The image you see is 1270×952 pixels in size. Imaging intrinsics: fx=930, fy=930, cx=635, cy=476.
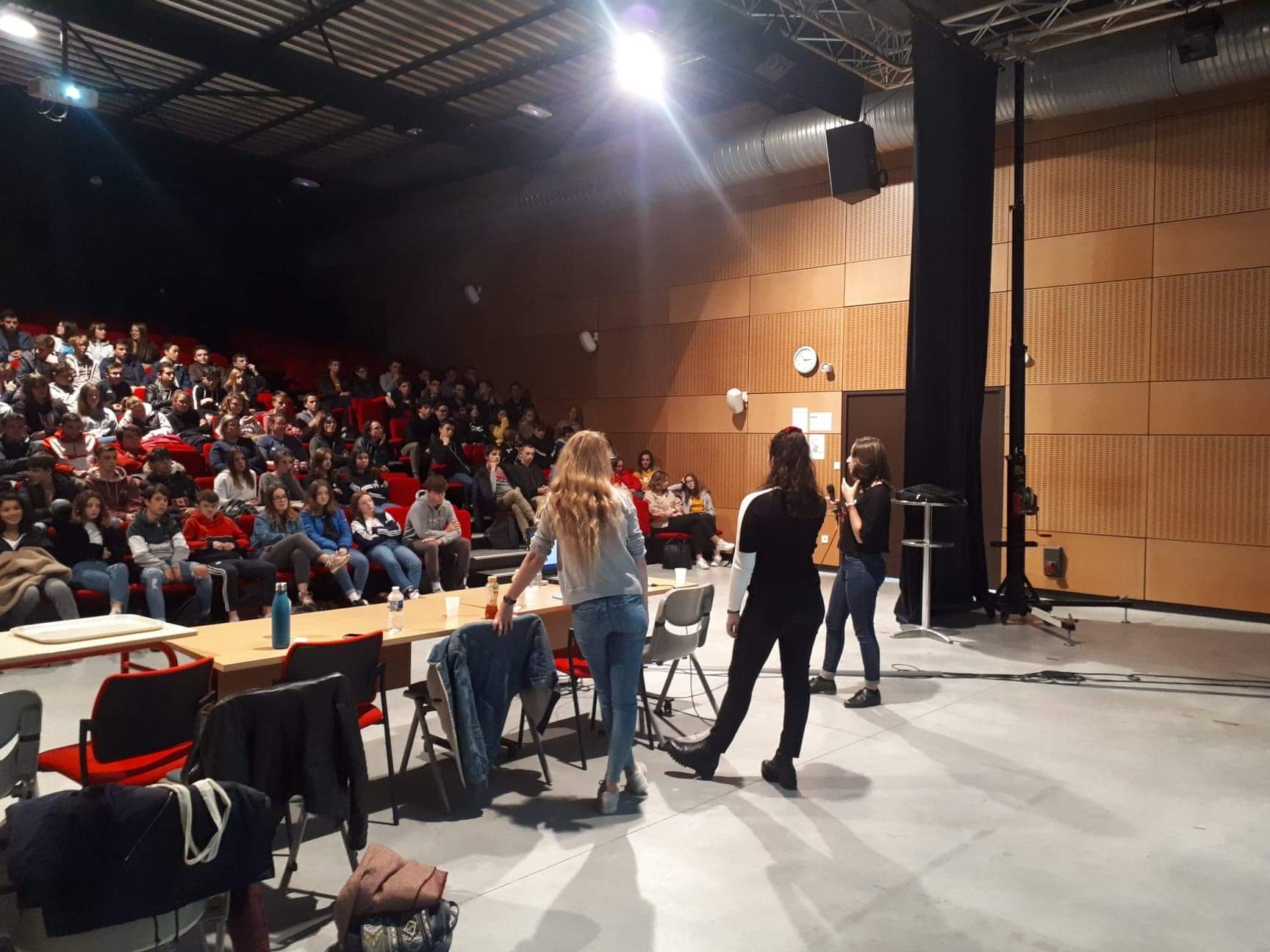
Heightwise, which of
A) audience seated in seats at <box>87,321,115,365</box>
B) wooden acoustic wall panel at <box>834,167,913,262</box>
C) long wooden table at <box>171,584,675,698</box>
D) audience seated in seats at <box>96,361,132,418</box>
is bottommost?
long wooden table at <box>171,584,675,698</box>

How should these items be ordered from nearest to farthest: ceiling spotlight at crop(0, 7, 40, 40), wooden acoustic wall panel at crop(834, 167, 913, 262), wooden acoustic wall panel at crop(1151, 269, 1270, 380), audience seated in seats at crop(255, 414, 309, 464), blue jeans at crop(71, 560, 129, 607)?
blue jeans at crop(71, 560, 129, 607), ceiling spotlight at crop(0, 7, 40, 40), wooden acoustic wall panel at crop(1151, 269, 1270, 380), audience seated in seats at crop(255, 414, 309, 464), wooden acoustic wall panel at crop(834, 167, 913, 262)

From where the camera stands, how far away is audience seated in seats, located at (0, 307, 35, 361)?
9.64m

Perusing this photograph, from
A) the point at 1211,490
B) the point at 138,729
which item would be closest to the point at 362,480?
the point at 138,729

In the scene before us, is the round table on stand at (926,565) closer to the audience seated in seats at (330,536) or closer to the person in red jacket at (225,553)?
the audience seated in seats at (330,536)

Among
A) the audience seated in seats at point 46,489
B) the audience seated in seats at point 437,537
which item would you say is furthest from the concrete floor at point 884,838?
the audience seated in seats at point 437,537

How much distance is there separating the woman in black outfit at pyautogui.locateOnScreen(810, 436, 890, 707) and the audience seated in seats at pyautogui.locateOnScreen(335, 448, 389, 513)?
475 cm

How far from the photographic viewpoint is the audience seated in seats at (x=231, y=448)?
8.54 m

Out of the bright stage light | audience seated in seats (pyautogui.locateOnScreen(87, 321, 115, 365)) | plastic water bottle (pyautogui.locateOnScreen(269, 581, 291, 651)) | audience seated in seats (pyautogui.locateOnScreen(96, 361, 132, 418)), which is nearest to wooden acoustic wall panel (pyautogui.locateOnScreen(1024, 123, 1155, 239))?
the bright stage light

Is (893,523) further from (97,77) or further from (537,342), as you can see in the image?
(97,77)

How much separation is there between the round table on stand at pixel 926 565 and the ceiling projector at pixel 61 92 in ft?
26.1

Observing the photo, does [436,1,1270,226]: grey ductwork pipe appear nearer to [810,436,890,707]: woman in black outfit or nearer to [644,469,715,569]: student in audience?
[644,469,715,569]: student in audience

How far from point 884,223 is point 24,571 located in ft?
27.7

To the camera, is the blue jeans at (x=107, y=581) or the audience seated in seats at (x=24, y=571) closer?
the audience seated in seats at (x=24, y=571)

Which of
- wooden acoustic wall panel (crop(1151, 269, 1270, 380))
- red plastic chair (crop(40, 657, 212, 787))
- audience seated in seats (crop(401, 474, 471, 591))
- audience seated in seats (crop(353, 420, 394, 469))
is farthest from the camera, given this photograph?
audience seated in seats (crop(353, 420, 394, 469))
